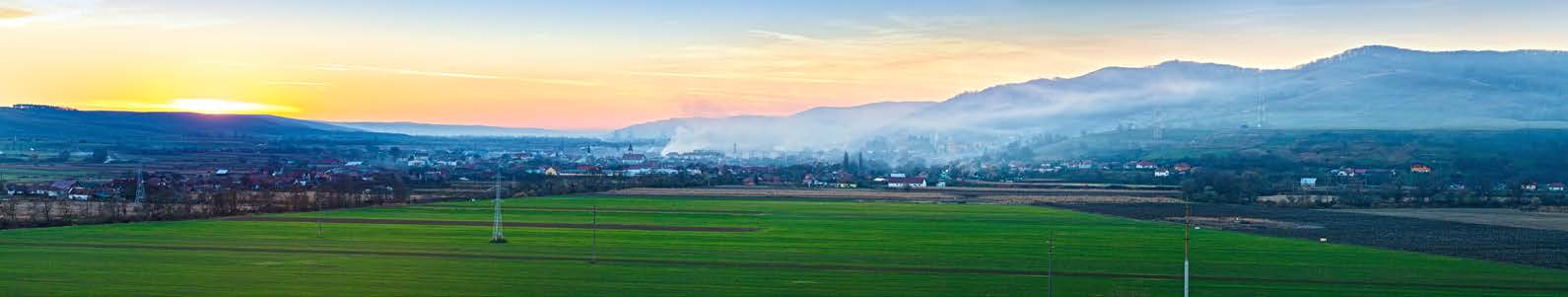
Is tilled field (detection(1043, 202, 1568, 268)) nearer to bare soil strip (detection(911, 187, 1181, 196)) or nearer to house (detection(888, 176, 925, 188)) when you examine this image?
bare soil strip (detection(911, 187, 1181, 196))

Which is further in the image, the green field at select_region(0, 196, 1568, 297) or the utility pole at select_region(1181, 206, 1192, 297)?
the green field at select_region(0, 196, 1568, 297)

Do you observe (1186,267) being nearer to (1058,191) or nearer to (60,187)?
(60,187)

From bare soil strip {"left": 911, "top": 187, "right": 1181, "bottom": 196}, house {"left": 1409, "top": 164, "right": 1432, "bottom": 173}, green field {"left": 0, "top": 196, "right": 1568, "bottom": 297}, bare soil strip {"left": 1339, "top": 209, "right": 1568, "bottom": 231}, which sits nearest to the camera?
green field {"left": 0, "top": 196, "right": 1568, "bottom": 297}

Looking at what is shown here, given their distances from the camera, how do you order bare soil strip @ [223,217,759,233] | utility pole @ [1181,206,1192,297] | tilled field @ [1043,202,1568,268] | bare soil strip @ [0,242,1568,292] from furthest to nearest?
1. bare soil strip @ [223,217,759,233]
2. tilled field @ [1043,202,1568,268]
3. bare soil strip @ [0,242,1568,292]
4. utility pole @ [1181,206,1192,297]

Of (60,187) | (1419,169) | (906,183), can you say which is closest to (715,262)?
(60,187)

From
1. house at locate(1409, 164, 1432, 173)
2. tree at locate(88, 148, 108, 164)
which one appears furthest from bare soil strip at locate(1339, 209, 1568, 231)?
tree at locate(88, 148, 108, 164)

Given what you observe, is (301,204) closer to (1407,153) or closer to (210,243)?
(210,243)
